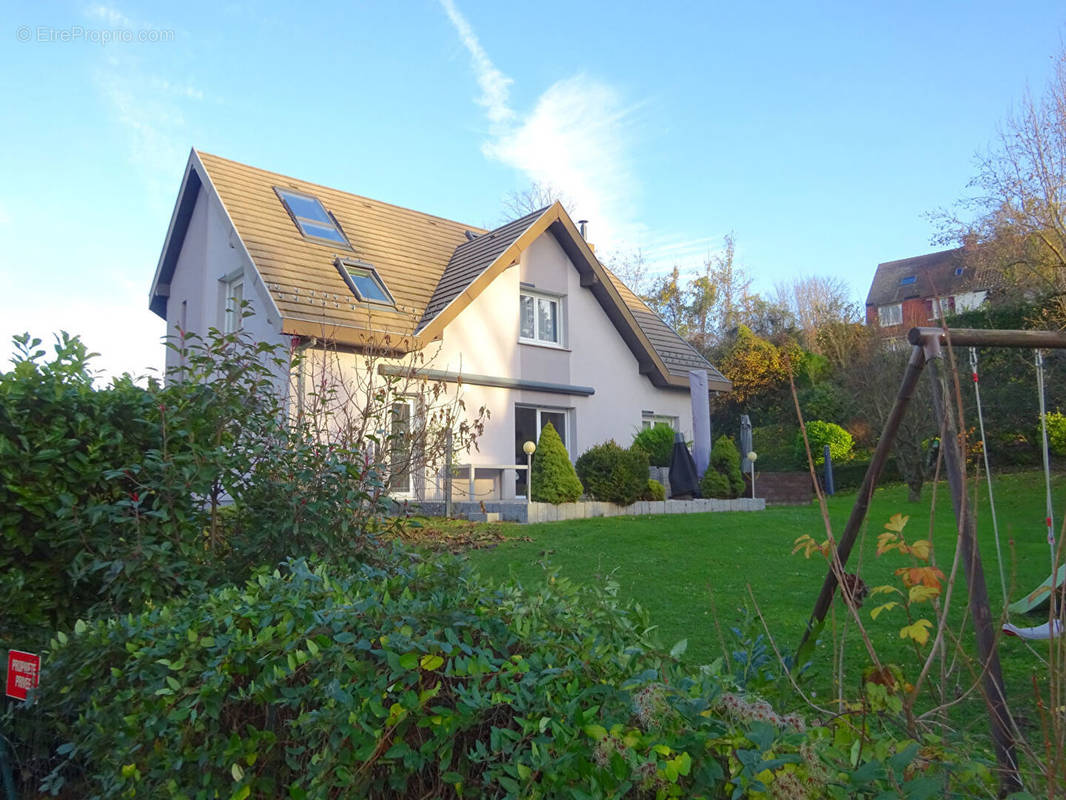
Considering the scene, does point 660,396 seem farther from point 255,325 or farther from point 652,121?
point 255,325

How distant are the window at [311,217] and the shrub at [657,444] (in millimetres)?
7558

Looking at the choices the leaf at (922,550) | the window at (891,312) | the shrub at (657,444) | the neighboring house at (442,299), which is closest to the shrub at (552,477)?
the neighboring house at (442,299)

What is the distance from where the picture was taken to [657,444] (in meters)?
17.0

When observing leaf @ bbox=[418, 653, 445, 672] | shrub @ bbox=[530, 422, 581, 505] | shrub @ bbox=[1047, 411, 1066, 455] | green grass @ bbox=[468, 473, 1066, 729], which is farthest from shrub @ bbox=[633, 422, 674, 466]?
leaf @ bbox=[418, 653, 445, 672]

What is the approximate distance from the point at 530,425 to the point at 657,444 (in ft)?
9.28

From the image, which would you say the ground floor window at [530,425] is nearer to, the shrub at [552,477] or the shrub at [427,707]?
the shrub at [552,477]

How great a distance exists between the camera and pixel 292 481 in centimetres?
431

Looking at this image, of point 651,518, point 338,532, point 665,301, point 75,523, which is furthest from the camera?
point 665,301

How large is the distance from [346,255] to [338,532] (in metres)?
12.1

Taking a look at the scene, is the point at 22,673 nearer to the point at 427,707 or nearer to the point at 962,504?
the point at 427,707

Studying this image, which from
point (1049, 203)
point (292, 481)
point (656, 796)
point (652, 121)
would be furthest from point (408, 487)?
point (1049, 203)

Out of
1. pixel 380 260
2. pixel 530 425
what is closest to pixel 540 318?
pixel 530 425

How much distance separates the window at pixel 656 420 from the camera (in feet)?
62.3

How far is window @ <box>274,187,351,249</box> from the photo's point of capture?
15.8 m
